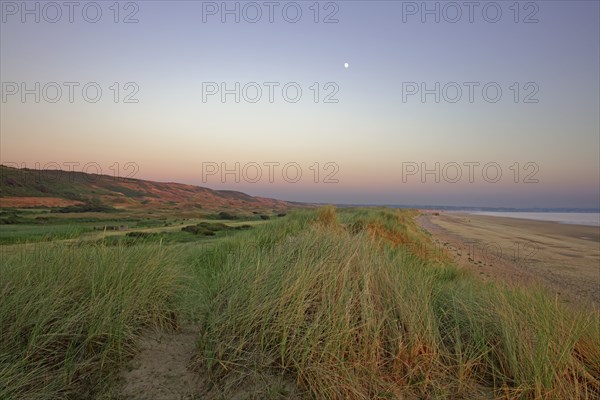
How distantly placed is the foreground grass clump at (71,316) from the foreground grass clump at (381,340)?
0.80m

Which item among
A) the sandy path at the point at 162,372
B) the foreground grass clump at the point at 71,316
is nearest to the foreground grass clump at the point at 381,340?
the sandy path at the point at 162,372

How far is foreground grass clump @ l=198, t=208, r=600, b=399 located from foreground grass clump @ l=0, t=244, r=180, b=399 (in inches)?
31.6

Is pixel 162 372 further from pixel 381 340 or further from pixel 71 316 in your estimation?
pixel 381 340

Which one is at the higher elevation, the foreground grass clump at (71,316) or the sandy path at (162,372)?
the foreground grass clump at (71,316)

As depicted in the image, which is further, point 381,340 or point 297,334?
point 381,340

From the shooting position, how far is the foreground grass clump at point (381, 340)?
9.51ft

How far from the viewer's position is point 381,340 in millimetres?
3303

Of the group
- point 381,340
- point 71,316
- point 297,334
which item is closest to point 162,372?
point 71,316

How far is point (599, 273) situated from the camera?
1270 centimetres

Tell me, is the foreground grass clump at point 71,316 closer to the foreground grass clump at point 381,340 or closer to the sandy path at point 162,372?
the sandy path at point 162,372

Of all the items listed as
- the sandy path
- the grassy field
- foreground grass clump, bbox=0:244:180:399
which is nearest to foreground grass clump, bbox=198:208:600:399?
the grassy field

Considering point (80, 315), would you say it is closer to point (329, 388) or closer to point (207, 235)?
point (329, 388)

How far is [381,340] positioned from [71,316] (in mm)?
3164

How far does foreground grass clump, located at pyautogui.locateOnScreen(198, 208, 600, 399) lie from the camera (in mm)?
2898
